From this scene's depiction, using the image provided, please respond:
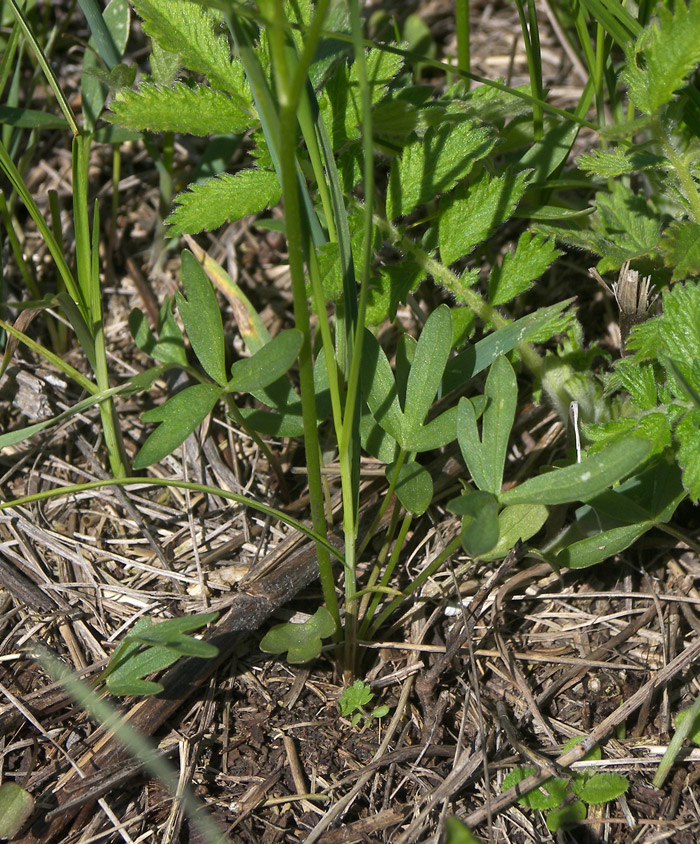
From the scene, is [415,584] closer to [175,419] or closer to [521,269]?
[175,419]

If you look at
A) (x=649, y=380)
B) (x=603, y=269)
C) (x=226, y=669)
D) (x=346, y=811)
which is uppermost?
(x=603, y=269)

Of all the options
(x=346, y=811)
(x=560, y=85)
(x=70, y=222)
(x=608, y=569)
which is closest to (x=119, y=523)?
(x=346, y=811)

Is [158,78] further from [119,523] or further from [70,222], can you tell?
[119,523]

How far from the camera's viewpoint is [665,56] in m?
1.34

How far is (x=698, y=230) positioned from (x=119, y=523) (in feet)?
4.66

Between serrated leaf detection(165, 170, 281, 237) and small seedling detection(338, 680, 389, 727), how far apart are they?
0.97 meters

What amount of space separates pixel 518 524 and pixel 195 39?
3.77 feet

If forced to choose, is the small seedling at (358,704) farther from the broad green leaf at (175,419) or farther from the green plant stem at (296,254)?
the broad green leaf at (175,419)

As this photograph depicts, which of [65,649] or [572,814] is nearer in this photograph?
[572,814]

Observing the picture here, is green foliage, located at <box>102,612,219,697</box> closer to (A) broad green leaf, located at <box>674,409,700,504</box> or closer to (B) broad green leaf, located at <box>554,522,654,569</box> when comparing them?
(B) broad green leaf, located at <box>554,522,654,569</box>

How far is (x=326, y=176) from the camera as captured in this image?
1.54 meters

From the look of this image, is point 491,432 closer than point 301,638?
Yes

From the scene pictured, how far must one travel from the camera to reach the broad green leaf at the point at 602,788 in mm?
1419

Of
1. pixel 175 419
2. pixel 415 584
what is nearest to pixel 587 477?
pixel 415 584
